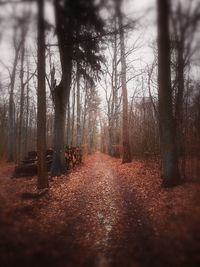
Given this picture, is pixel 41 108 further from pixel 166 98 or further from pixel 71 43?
pixel 166 98

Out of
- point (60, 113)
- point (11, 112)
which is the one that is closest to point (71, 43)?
point (60, 113)

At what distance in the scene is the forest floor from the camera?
4.66 m

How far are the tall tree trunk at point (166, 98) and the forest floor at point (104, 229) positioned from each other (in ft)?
2.95

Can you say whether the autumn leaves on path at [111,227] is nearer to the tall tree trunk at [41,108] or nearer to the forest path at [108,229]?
the forest path at [108,229]

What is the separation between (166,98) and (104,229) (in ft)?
16.4

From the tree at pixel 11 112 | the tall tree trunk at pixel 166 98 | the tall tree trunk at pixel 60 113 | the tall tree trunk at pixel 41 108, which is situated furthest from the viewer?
the tree at pixel 11 112

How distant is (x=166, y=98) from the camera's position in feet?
29.7

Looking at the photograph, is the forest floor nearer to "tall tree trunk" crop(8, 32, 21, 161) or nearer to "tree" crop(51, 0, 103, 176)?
"tree" crop(51, 0, 103, 176)

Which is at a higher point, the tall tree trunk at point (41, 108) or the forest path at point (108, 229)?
the tall tree trunk at point (41, 108)

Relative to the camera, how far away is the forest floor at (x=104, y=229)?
4656 mm

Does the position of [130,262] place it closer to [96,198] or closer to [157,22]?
[96,198]

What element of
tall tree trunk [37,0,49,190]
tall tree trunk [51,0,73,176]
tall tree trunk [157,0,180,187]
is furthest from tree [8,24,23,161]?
tall tree trunk [157,0,180,187]

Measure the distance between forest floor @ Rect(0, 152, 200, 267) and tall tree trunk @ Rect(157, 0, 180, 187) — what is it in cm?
90

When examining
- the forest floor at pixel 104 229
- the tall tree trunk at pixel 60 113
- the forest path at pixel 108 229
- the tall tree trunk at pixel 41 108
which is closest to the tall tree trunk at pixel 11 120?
the tall tree trunk at pixel 60 113
